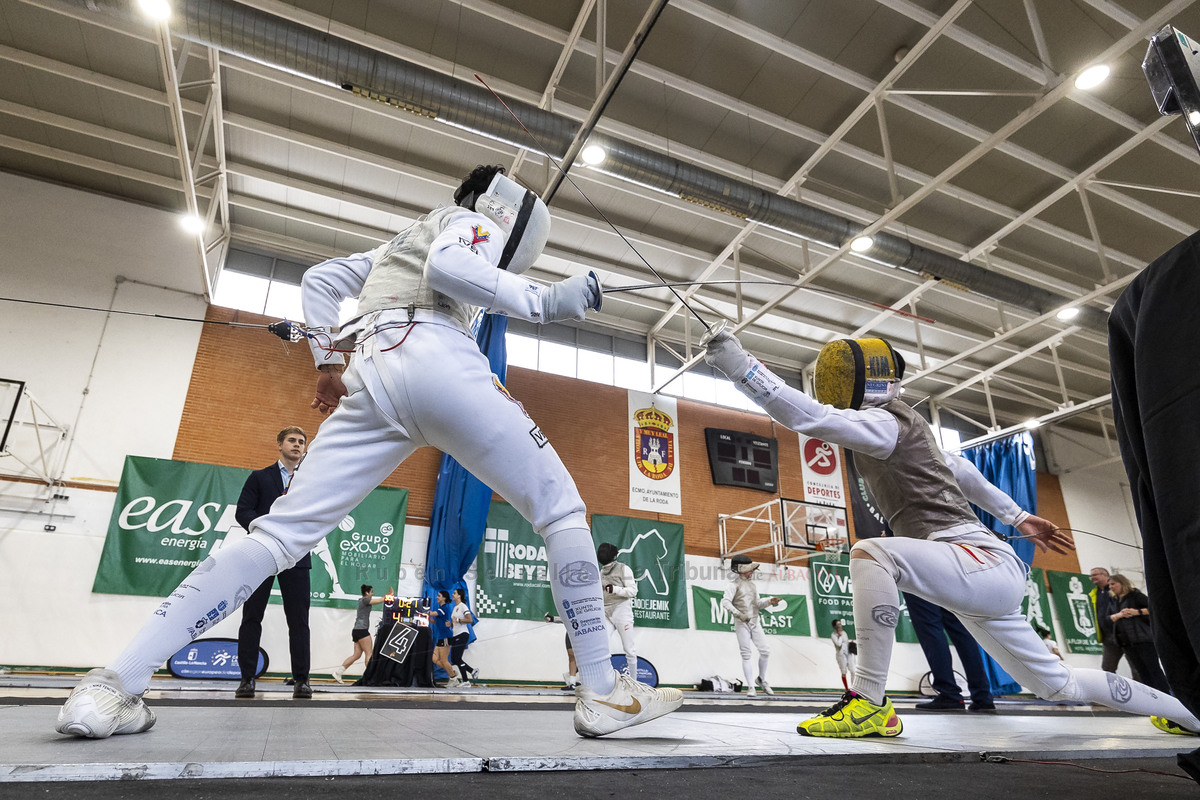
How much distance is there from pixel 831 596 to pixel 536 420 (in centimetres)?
561

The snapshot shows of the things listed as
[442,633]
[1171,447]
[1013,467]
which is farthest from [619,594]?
[1013,467]

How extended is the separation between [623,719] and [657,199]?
7992mm

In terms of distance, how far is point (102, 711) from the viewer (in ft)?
3.69

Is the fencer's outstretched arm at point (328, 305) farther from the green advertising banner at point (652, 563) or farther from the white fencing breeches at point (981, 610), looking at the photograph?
the green advertising banner at point (652, 563)

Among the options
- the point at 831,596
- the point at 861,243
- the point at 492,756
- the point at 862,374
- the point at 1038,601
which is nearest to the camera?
the point at 492,756

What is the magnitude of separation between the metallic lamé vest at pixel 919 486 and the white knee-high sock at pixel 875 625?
0.98ft

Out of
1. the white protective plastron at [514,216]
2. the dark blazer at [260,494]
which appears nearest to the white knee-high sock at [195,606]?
the white protective plastron at [514,216]

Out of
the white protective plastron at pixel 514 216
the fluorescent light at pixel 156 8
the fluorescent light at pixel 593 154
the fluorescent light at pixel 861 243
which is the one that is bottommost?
the white protective plastron at pixel 514 216

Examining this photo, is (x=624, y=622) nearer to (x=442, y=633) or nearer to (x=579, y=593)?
(x=442, y=633)

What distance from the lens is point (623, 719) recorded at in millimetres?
1401

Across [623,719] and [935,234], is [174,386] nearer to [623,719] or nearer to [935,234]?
[623,719]

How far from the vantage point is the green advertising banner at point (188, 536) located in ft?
23.5

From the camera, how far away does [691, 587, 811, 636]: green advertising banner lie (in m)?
9.62

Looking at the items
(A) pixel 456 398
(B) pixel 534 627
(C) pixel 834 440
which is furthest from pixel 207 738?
(B) pixel 534 627
